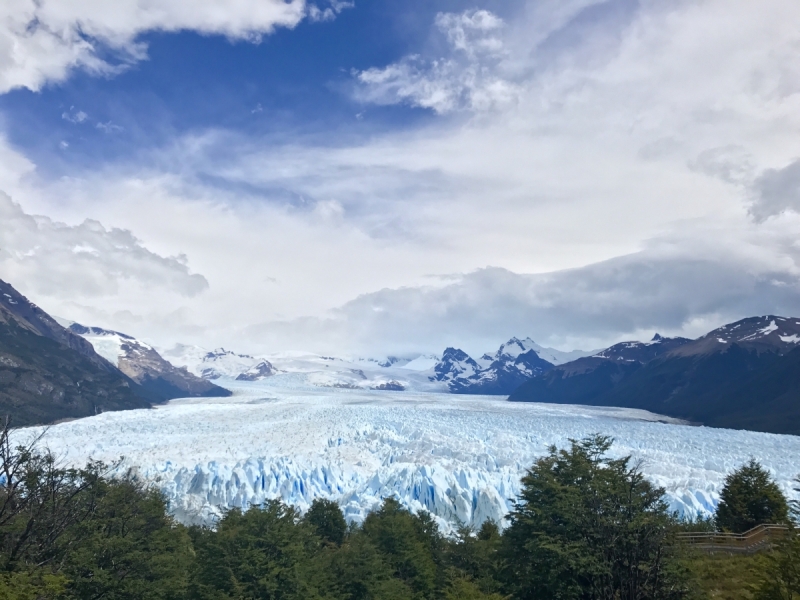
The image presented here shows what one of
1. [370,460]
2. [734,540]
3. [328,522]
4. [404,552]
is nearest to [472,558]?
[404,552]

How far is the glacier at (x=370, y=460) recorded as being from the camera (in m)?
41.4

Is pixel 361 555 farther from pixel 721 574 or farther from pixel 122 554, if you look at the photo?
pixel 721 574

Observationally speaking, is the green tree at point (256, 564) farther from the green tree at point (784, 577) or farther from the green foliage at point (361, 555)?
the green tree at point (784, 577)

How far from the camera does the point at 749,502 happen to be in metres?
30.6

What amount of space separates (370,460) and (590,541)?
114ft

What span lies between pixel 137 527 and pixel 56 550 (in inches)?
150

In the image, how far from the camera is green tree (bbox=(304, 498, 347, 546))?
34406 mm

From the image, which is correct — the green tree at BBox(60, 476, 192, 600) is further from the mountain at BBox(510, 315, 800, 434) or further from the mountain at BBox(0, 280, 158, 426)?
the mountain at BBox(510, 315, 800, 434)

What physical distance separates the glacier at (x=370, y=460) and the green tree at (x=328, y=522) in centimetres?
432

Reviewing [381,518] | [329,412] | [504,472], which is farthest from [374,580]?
[329,412]

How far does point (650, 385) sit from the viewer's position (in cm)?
19662

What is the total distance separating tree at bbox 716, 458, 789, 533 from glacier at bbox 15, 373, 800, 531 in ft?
10.8

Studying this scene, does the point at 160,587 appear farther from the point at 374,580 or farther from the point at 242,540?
the point at 374,580

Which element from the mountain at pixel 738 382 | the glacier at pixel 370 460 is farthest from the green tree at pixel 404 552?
the mountain at pixel 738 382
